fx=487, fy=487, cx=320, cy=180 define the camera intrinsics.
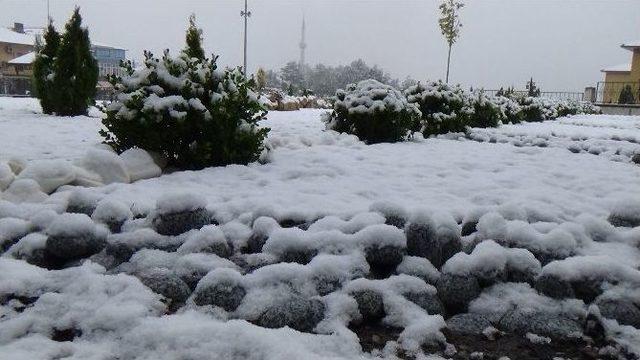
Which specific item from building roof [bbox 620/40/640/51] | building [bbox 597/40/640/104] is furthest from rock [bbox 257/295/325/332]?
building roof [bbox 620/40/640/51]

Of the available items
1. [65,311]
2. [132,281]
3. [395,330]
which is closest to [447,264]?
[395,330]

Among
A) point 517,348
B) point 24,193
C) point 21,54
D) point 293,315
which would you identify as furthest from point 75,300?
point 21,54

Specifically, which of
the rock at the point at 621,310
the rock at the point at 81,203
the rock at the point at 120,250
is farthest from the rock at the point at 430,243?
the rock at the point at 81,203

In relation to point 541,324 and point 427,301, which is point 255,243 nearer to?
point 427,301

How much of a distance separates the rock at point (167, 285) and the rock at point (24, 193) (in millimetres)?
1196

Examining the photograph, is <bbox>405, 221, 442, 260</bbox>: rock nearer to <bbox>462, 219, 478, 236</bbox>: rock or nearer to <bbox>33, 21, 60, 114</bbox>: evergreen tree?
<bbox>462, 219, 478, 236</bbox>: rock

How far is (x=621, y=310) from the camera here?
162 centimetres

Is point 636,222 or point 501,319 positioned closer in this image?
point 501,319

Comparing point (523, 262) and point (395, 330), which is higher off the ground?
point (523, 262)

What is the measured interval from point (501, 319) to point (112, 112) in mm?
3029

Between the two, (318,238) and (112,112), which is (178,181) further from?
(318,238)

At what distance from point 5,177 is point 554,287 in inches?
110

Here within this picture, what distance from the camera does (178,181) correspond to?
3129 mm

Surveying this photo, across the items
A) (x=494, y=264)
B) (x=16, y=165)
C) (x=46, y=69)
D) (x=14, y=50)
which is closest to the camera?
(x=494, y=264)
